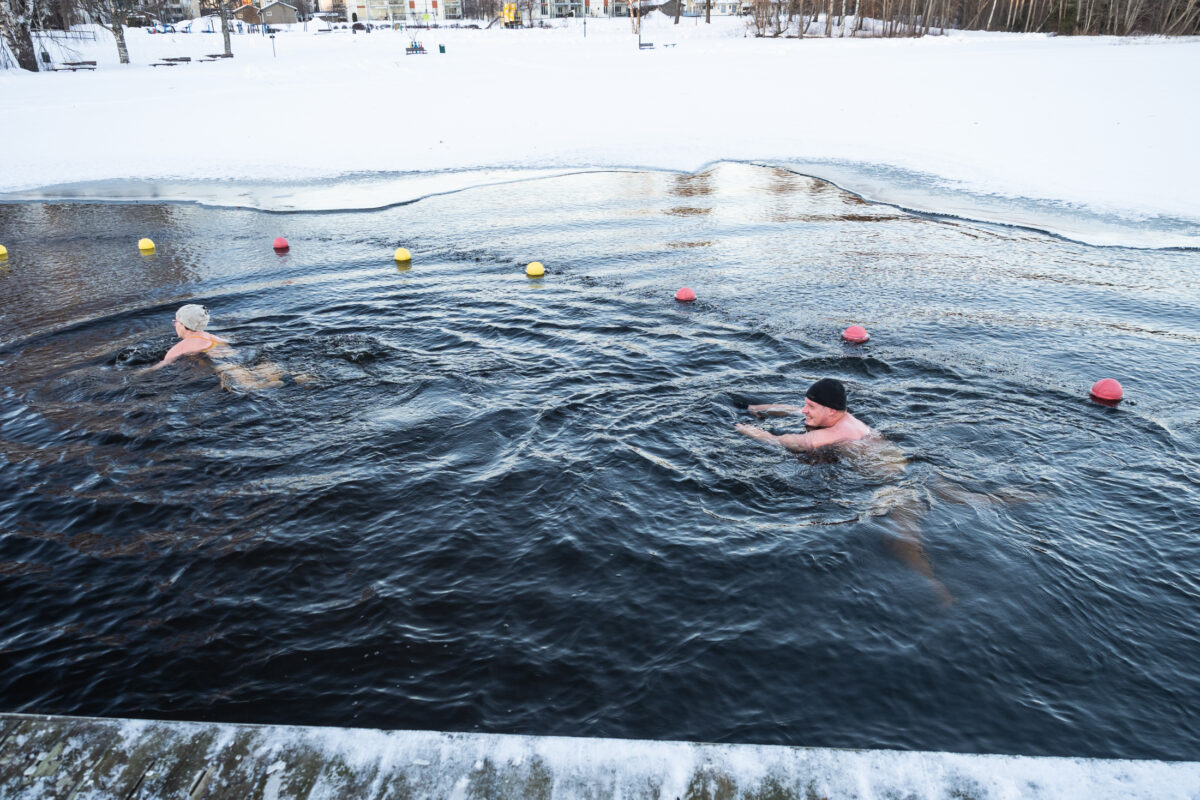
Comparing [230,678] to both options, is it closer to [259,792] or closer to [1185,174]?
[259,792]

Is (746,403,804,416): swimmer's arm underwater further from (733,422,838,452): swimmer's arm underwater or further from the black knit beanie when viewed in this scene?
the black knit beanie

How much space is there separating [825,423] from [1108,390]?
3.19 meters

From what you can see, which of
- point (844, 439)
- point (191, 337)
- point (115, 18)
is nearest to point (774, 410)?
point (844, 439)

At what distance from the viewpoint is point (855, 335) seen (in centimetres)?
888

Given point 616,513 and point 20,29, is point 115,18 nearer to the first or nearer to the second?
point 20,29

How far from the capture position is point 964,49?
39.8 metres

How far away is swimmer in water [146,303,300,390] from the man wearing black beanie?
5312 millimetres

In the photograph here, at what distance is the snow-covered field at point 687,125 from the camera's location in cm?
1670

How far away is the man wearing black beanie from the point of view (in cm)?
656

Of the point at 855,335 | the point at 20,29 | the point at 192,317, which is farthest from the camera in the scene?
the point at 20,29

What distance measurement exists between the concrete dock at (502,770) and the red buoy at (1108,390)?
5.35m

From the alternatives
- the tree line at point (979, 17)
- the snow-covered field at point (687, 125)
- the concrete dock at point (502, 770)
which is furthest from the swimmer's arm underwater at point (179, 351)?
the tree line at point (979, 17)

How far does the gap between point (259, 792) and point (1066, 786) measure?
329 centimetres

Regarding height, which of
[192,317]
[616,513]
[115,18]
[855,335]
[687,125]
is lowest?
[616,513]
